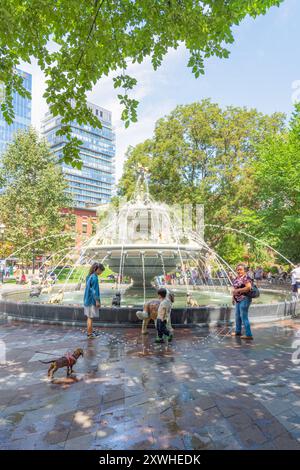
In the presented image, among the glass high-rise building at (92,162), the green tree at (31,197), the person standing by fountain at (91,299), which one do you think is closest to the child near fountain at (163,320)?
the person standing by fountain at (91,299)

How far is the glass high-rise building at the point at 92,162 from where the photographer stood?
14275 centimetres

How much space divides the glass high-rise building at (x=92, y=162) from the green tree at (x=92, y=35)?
136 metres

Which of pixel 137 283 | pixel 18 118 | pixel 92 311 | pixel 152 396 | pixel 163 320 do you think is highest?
pixel 18 118

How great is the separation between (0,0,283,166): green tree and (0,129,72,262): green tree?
83.8ft

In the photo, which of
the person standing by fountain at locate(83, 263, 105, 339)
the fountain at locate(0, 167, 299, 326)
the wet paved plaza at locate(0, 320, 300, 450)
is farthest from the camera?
the fountain at locate(0, 167, 299, 326)

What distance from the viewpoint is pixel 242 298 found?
301 inches

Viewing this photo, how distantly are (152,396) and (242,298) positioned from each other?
4020 millimetres

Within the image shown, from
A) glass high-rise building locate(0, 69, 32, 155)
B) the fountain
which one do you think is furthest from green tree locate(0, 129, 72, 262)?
glass high-rise building locate(0, 69, 32, 155)

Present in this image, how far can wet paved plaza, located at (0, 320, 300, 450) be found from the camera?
3.25 m

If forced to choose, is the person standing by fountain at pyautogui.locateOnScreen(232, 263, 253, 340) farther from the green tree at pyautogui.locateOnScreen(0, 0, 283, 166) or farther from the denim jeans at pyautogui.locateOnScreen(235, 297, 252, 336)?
the green tree at pyautogui.locateOnScreen(0, 0, 283, 166)

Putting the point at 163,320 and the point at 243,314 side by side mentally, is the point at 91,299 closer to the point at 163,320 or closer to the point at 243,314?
the point at 163,320

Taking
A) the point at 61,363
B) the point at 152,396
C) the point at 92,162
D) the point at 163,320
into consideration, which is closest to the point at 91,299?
the point at 163,320
